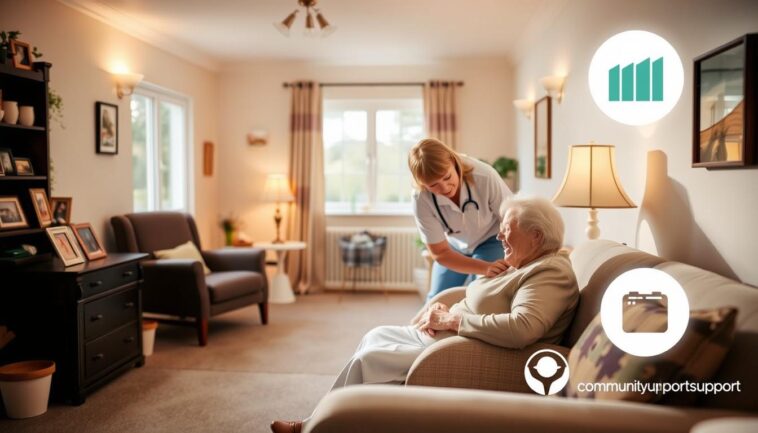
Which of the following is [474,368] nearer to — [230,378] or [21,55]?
[230,378]

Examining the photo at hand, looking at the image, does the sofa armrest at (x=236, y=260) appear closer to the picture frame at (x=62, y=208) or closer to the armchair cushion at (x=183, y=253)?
the armchair cushion at (x=183, y=253)

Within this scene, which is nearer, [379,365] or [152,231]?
[379,365]

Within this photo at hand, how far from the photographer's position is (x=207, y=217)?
6.22 m

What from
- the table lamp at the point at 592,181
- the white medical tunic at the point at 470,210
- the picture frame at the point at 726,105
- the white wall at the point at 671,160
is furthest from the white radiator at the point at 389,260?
the picture frame at the point at 726,105

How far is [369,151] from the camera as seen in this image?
252 inches

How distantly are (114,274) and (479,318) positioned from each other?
7.94ft

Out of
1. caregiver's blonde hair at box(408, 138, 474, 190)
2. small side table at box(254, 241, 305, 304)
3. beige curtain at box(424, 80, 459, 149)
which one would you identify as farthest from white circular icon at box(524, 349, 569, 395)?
beige curtain at box(424, 80, 459, 149)

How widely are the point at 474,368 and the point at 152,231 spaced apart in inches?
139

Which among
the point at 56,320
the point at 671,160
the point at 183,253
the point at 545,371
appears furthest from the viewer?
the point at 183,253

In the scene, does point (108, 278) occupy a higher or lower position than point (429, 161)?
lower

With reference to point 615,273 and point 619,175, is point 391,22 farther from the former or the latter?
point 615,273

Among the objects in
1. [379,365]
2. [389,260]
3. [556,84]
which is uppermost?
[556,84]

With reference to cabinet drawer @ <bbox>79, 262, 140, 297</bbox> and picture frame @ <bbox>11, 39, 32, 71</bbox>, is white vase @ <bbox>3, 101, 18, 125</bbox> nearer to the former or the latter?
picture frame @ <bbox>11, 39, 32, 71</bbox>

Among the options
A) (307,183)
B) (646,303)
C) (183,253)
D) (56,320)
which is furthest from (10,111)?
(307,183)
